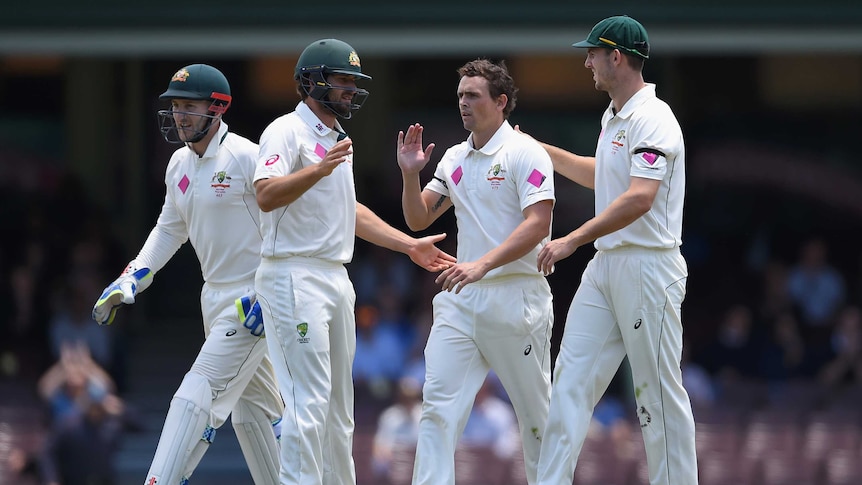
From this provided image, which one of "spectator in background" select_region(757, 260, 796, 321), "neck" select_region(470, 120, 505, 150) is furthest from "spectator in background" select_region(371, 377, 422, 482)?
"neck" select_region(470, 120, 505, 150)

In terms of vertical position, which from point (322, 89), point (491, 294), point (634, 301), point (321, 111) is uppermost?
point (322, 89)

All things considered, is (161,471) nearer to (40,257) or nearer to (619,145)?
(619,145)

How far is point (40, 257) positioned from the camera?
1433 centimetres

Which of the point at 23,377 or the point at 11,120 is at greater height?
the point at 11,120

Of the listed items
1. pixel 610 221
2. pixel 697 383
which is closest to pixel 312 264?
pixel 610 221

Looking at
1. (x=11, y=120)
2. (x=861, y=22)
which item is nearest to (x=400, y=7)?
(x=861, y=22)

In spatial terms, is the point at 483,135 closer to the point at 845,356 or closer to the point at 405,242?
the point at 405,242

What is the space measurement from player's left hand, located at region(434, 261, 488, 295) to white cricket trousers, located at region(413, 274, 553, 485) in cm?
29

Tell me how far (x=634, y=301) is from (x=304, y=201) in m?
1.54

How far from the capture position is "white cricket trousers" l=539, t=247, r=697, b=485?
603cm

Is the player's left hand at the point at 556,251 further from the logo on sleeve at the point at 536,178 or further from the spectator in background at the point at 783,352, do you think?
the spectator in background at the point at 783,352

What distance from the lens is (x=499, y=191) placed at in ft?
20.7

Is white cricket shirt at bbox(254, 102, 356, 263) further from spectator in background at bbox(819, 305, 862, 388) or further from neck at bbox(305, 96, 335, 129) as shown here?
spectator in background at bbox(819, 305, 862, 388)

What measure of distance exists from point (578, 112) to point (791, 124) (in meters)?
2.53
